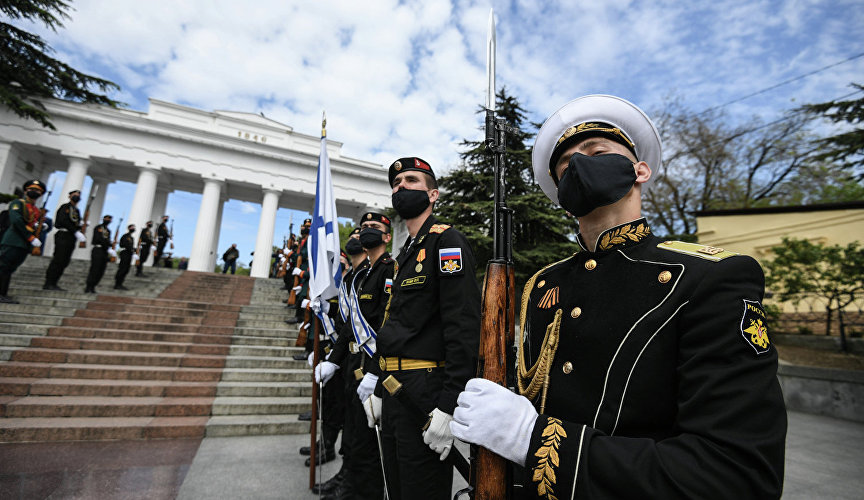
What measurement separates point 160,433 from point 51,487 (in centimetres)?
147

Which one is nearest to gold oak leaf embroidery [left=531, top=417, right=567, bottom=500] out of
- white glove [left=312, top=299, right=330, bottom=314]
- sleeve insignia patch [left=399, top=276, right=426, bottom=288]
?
sleeve insignia patch [left=399, top=276, right=426, bottom=288]

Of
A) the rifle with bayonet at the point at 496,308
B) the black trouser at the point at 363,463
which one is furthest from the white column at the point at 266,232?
the rifle with bayonet at the point at 496,308

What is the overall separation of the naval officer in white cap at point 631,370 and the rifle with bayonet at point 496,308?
0.09m

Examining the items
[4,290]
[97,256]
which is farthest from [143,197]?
[4,290]

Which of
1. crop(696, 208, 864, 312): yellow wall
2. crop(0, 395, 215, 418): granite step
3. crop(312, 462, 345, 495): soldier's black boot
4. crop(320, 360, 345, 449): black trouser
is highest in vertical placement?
crop(696, 208, 864, 312): yellow wall

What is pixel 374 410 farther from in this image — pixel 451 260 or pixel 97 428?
pixel 97 428

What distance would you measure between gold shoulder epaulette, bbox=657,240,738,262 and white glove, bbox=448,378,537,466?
0.59m

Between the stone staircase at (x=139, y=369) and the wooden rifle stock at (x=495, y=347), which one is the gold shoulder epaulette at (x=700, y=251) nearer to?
the wooden rifle stock at (x=495, y=347)

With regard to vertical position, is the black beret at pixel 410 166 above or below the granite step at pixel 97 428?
above

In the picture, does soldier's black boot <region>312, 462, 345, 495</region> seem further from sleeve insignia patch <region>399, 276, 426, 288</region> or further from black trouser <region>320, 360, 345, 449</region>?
sleeve insignia patch <region>399, 276, 426, 288</region>

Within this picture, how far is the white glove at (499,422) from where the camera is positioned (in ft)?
3.37

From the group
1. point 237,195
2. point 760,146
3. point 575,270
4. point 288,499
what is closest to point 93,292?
point 288,499

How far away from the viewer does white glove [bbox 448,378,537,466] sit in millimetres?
1027

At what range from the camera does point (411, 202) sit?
8.88ft
